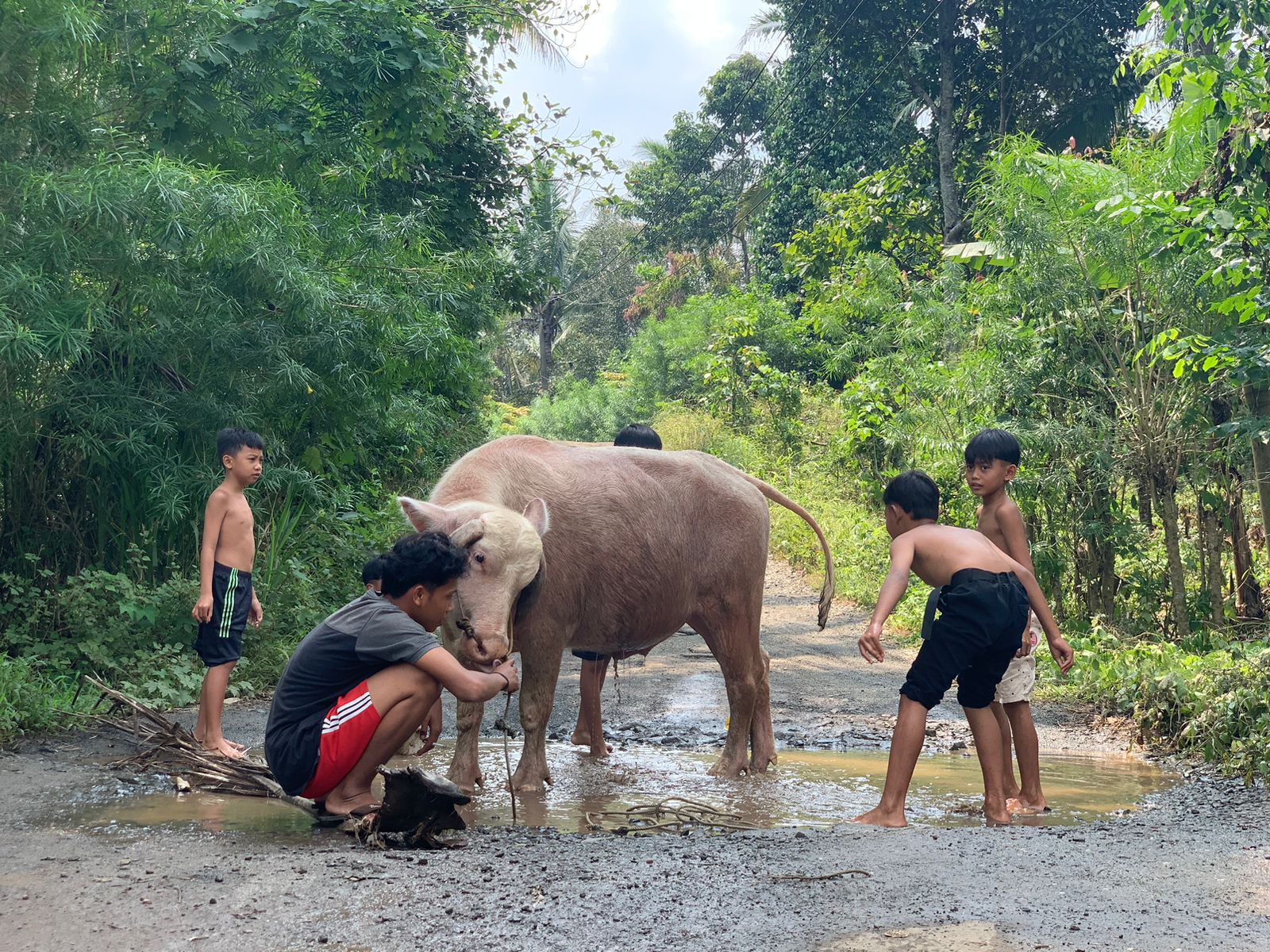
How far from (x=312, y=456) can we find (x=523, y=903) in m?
6.56

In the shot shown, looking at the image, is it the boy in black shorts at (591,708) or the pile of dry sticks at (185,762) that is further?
the boy in black shorts at (591,708)

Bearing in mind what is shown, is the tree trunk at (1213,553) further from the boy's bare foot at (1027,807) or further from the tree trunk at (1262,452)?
the boy's bare foot at (1027,807)

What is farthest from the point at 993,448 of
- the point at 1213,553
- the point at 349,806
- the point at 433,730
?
the point at 1213,553

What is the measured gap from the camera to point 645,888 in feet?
11.6

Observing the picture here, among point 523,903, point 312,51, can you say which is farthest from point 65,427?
point 523,903

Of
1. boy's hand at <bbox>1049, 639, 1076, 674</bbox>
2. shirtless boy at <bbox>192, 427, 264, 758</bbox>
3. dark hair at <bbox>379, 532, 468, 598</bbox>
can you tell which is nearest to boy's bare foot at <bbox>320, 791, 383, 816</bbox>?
dark hair at <bbox>379, 532, 468, 598</bbox>

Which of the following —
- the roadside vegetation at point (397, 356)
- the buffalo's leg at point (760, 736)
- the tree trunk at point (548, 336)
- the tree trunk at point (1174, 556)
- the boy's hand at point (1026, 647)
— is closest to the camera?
the boy's hand at point (1026, 647)

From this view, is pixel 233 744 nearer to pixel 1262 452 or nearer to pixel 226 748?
pixel 226 748

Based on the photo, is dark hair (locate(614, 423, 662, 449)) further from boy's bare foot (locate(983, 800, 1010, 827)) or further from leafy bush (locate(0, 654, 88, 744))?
leafy bush (locate(0, 654, 88, 744))

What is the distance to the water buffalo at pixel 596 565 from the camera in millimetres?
4812

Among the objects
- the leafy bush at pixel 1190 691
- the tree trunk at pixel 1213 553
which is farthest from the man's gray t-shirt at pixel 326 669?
the tree trunk at pixel 1213 553

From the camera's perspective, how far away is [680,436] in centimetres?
2461

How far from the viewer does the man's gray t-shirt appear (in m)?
4.20

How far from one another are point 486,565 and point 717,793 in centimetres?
178
